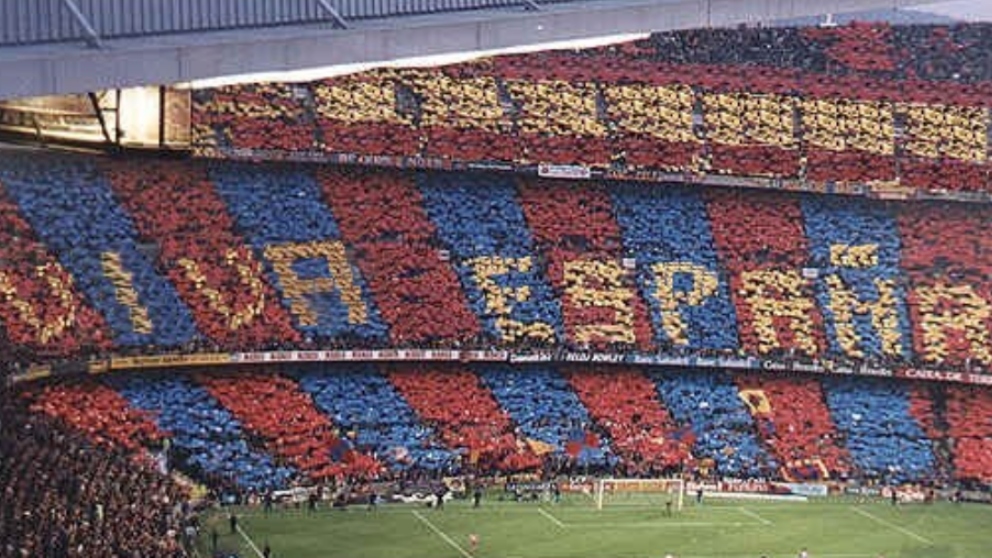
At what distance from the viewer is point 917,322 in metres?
61.2

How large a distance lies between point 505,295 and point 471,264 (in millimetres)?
1631

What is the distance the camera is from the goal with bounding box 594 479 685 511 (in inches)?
2029

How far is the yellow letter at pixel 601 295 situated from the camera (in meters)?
58.7

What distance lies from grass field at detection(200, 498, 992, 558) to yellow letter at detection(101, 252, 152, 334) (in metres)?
8.02

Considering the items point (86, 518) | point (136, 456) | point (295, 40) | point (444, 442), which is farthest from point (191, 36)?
point (444, 442)

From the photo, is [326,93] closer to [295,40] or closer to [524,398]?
[524,398]

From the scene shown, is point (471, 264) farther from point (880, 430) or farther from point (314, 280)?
point (880, 430)

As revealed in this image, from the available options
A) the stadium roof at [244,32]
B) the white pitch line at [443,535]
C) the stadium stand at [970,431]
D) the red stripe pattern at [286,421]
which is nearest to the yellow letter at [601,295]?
the red stripe pattern at [286,421]

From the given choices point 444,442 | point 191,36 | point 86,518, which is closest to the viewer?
point 191,36

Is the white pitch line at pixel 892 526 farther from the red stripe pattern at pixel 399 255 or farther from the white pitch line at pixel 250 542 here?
A: the white pitch line at pixel 250 542

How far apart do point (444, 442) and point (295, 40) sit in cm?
3665

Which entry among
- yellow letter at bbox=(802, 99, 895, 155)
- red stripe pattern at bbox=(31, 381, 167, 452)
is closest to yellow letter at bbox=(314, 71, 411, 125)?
red stripe pattern at bbox=(31, 381, 167, 452)

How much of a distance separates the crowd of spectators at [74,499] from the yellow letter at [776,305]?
23.9 meters

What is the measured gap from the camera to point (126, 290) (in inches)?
2078
